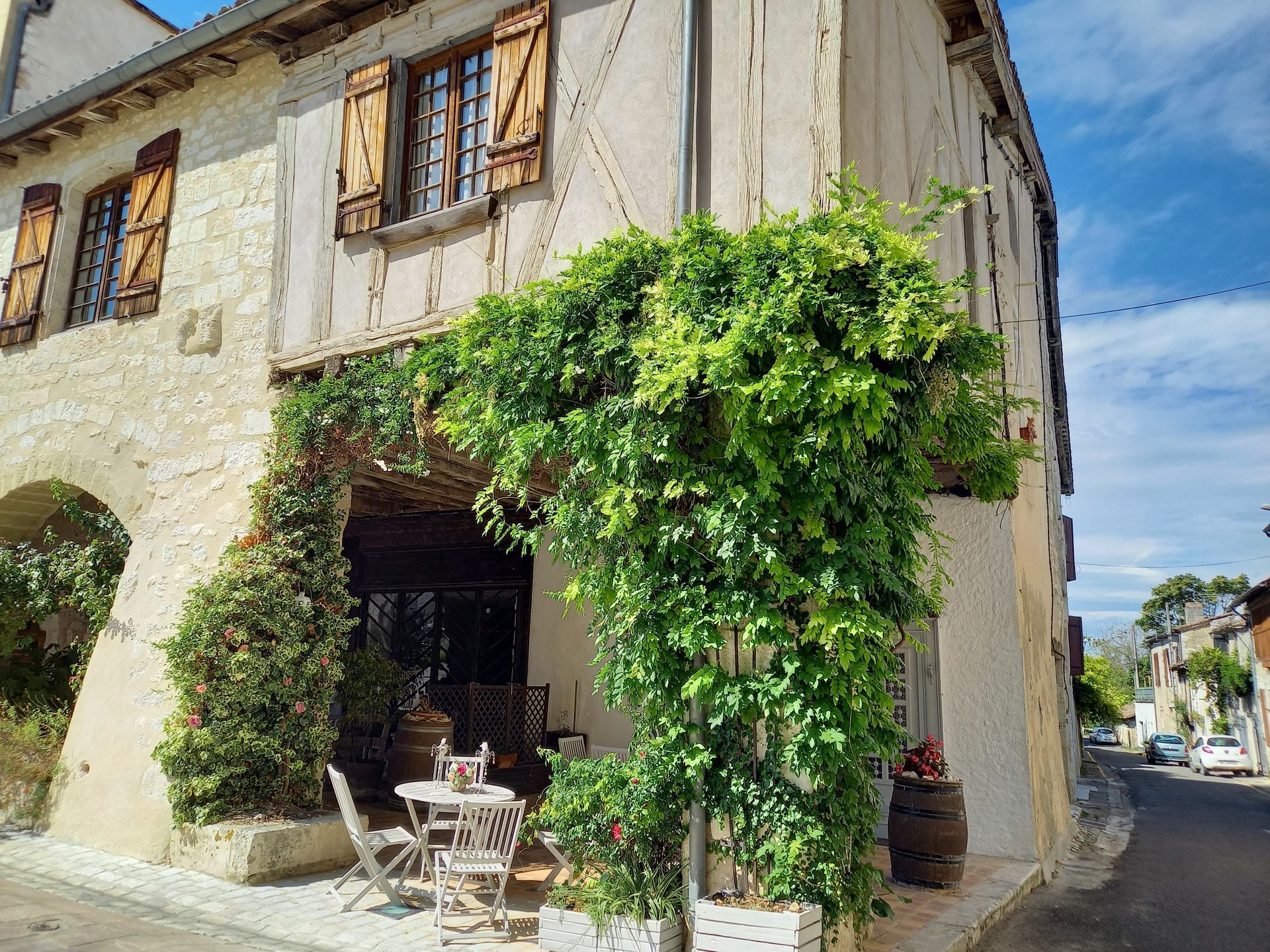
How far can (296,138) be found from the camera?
6734 millimetres

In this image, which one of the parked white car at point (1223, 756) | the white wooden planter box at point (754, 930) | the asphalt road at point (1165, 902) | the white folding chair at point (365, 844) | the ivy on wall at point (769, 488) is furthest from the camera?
the parked white car at point (1223, 756)

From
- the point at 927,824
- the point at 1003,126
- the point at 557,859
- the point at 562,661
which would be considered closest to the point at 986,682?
the point at 927,824

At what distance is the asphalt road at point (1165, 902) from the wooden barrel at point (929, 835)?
16.8 inches

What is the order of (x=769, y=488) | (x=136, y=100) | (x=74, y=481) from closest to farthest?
1. (x=769, y=488)
2. (x=74, y=481)
3. (x=136, y=100)

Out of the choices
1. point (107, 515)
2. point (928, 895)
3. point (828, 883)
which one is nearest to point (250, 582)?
point (107, 515)

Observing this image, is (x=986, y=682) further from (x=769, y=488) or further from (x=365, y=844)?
(x=365, y=844)

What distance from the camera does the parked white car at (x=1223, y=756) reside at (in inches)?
894

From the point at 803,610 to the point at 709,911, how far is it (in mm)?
1337

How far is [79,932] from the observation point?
13.9 ft

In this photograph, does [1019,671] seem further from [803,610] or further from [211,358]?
[211,358]

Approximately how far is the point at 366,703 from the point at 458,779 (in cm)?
327

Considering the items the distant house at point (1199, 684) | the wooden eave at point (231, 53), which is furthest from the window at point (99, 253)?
the distant house at point (1199, 684)

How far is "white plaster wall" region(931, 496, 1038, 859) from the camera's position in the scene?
254 inches

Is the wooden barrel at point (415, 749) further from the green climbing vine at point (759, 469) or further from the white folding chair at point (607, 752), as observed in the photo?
the green climbing vine at point (759, 469)
